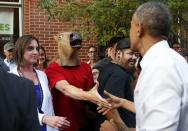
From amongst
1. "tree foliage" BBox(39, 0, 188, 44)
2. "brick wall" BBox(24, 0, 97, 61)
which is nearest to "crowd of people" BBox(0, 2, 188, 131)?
"tree foliage" BBox(39, 0, 188, 44)

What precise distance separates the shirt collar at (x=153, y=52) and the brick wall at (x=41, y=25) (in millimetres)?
8083

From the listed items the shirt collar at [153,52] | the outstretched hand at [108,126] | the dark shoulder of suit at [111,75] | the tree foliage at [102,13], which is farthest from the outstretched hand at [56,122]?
the tree foliage at [102,13]

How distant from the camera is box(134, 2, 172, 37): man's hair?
334 cm

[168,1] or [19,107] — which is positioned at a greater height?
[168,1]

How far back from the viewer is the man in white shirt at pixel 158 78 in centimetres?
305

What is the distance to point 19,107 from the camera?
2.68m

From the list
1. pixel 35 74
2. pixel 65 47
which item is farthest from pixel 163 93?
pixel 35 74

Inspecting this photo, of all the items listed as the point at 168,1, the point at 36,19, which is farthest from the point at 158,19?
the point at 36,19

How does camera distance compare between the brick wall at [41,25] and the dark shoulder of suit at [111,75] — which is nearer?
the dark shoulder of suit at [111,75]

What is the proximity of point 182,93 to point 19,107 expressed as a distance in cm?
102

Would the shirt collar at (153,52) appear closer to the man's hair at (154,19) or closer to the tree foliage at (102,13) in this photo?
the man's hair at (154,19)

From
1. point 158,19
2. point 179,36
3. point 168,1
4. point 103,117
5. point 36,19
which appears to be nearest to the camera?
point 158,19

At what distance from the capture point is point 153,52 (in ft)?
10.8

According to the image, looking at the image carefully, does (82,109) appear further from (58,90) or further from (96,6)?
(96,6)
